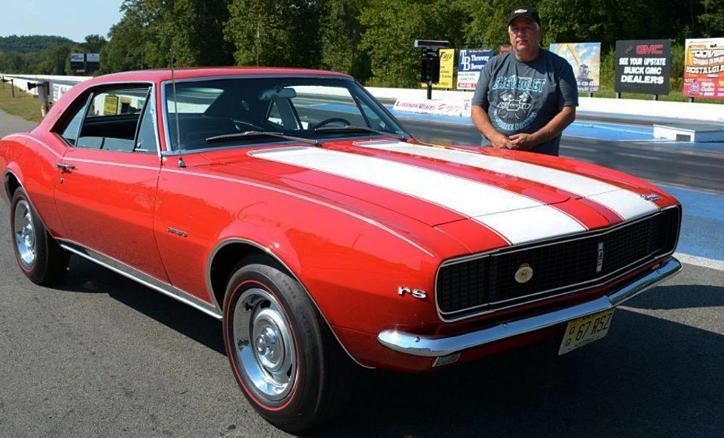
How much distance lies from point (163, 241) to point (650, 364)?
2575 millimetres

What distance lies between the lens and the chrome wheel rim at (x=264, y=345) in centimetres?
289

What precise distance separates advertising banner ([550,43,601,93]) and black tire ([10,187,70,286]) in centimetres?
2553

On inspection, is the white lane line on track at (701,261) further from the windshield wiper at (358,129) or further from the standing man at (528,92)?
the windshield wiper at (358,129)

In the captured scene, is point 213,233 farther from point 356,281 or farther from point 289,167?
point 356,281

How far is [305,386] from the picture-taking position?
2.75 meters

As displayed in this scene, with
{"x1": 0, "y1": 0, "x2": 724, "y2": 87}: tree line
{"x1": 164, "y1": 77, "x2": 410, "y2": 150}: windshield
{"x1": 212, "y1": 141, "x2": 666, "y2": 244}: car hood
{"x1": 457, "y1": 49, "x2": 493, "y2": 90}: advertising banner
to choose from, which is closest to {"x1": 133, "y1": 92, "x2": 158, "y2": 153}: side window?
{"x1": 164, "y1": 77, "x2": 410, "y2": 150}: windshield

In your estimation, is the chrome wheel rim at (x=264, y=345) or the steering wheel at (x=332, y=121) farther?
the steering wheel at (x=332, y=121)

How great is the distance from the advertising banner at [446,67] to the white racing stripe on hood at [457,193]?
3232 cm

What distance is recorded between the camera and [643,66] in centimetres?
2534

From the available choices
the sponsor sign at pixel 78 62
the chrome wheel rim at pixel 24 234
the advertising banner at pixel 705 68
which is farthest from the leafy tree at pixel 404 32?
the sponsor sign at pixel 78 62

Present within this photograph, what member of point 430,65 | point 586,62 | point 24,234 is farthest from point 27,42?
point 24,234

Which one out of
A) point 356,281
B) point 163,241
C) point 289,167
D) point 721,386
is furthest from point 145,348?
point 721,386

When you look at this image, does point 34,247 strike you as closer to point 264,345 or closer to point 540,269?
point 264,345

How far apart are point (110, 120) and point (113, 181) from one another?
1.27 metres
